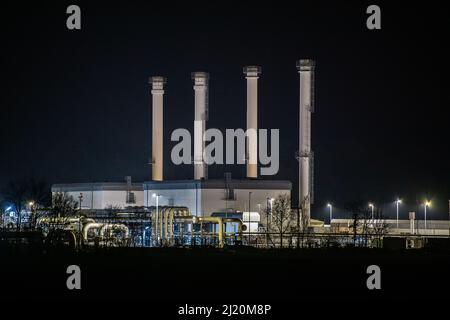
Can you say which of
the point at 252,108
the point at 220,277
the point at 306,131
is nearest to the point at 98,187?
the point at 252,108

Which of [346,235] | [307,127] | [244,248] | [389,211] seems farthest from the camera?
[389,211]

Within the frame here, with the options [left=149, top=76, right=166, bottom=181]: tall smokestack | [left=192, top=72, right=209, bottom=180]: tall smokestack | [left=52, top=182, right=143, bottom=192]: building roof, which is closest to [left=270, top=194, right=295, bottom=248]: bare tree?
[left=192, top=72, right=209, bottom=180]: tall smokestack

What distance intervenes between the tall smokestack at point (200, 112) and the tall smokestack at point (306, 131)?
9.89 meters

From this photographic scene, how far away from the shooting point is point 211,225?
76.2 metres

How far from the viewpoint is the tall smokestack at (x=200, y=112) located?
3472 inches

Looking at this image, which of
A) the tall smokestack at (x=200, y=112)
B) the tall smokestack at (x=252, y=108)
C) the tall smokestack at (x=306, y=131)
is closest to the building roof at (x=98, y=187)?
the tall smokestack at (x=200, y=112)

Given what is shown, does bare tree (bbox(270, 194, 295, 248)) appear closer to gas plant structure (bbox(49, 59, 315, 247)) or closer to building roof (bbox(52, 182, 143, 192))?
gas plant structure (bbox(49, 59, 315, 247))

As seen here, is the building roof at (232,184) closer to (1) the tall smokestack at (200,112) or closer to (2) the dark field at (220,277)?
(1) the tall smokestack at (200,112)

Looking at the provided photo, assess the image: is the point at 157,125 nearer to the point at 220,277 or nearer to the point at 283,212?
the point at 283,212

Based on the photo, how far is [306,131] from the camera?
82125mm

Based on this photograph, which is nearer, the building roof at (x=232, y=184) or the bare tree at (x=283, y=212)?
the bare tree at (x=283, y=212)
